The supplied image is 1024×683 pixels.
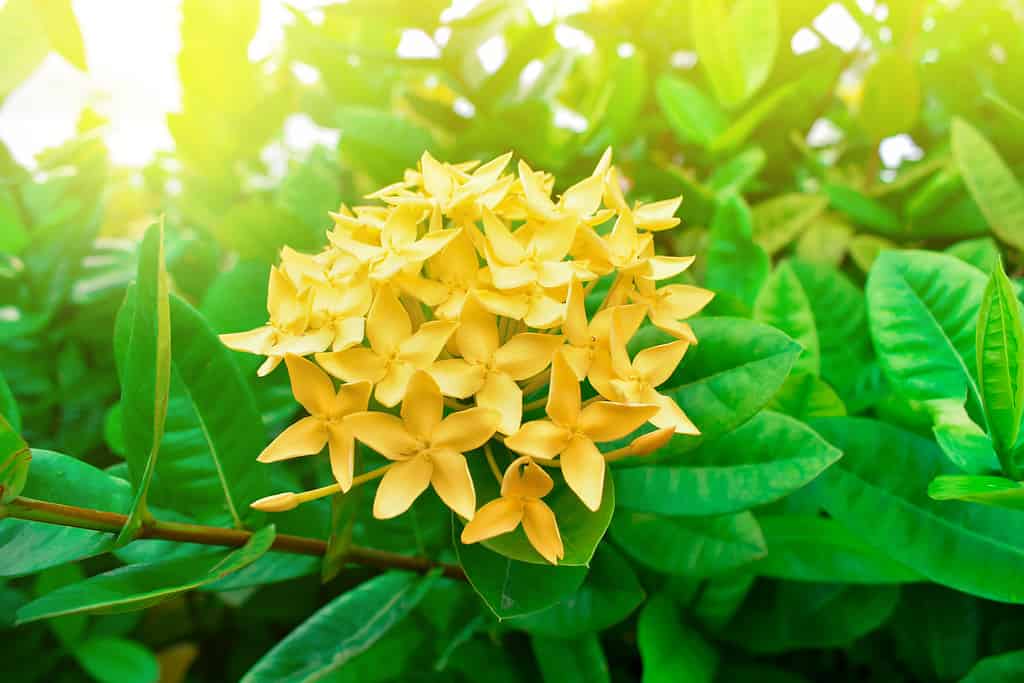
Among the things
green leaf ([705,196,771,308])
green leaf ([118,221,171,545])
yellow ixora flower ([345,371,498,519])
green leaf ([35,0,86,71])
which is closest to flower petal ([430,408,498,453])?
yellow ixora flower ([345,371,498,519])

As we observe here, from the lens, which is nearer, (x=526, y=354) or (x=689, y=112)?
(x=526, y=354)

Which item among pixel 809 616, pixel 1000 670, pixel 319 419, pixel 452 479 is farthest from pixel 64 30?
pixel 1000 670

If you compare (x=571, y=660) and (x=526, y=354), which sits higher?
(x=526, y=354)

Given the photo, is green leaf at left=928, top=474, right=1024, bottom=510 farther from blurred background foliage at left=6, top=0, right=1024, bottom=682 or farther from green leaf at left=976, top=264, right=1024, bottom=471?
blurred background foliage at left=6, top=0, right=1024, bottom=682

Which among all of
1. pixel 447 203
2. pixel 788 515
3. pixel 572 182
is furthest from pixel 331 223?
pixel 788 515

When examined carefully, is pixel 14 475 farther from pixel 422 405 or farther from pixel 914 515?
pixel 914 515

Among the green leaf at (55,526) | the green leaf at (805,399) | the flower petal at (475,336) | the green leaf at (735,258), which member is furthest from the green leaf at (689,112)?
the green leaf at (55,526)
